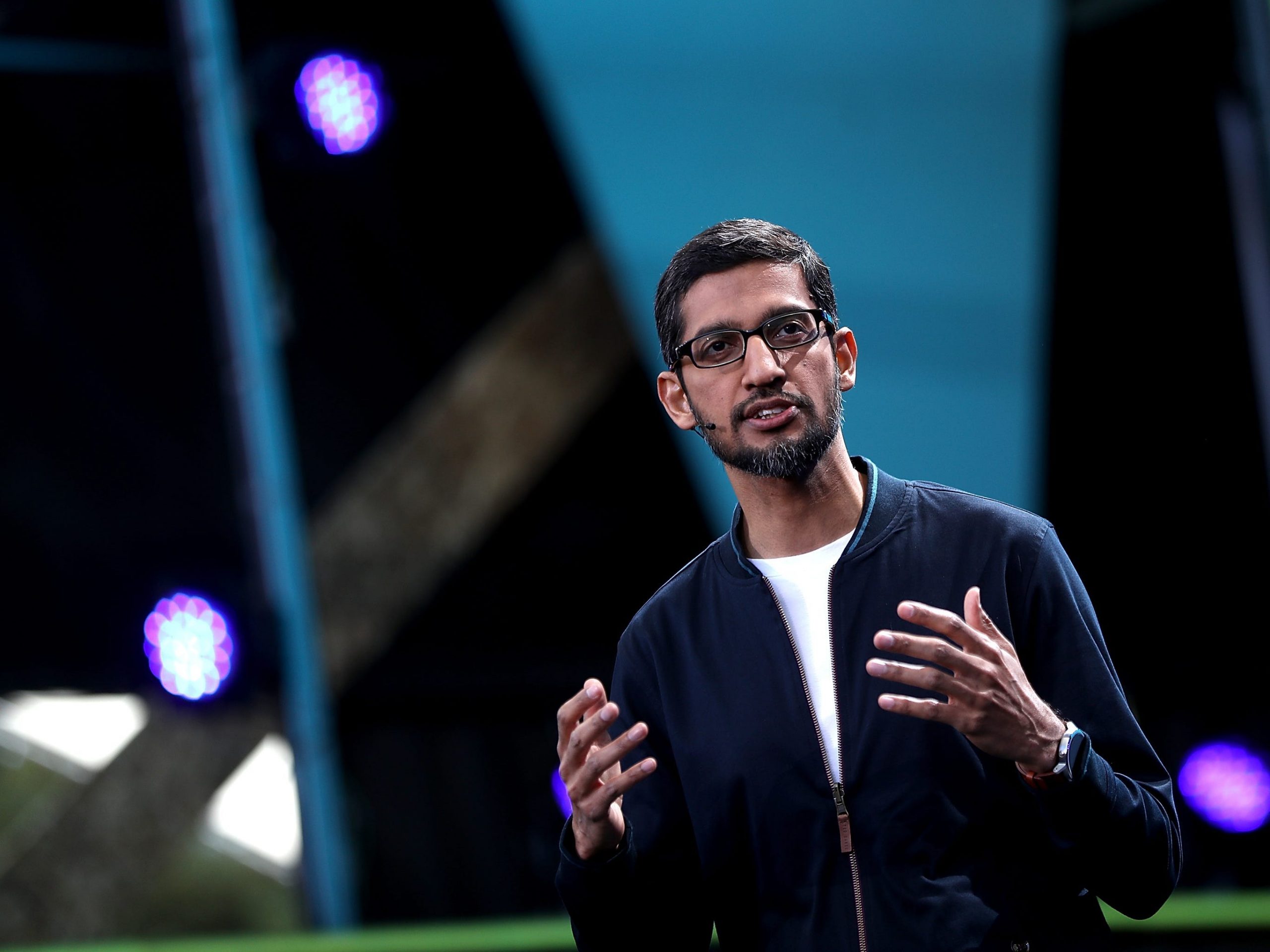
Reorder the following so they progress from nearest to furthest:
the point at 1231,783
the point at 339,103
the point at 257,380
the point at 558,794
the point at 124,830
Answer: the point at 339,103, the point at 257,380, the point at 124,830, the point at 558,794, the point at 1231,783

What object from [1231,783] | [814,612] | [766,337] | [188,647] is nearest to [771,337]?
[766,337]

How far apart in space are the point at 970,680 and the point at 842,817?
0.77 ft

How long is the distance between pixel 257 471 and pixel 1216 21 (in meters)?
3.46

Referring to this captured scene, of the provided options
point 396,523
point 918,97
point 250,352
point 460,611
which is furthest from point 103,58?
point 918,97

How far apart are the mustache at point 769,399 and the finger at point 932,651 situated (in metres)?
0.35

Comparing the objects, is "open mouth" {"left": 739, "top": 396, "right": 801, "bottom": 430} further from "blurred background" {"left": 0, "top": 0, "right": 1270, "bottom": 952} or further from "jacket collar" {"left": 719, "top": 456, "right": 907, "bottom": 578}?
"blurred background" {"left": 0, "top": 0, "right": 1270, "bottom": 952}

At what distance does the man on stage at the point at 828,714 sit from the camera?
1.30 metres

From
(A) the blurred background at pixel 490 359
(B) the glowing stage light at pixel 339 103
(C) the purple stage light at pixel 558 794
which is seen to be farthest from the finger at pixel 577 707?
(C) the purple stage light at pixel 558 794

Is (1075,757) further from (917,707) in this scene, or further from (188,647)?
(188,647)

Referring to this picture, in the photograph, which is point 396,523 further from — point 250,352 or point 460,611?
point 250,352

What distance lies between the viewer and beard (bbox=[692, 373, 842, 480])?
1.47 m

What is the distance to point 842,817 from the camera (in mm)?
1368

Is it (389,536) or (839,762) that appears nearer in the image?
(839,762)

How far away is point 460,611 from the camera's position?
518 centimetres
